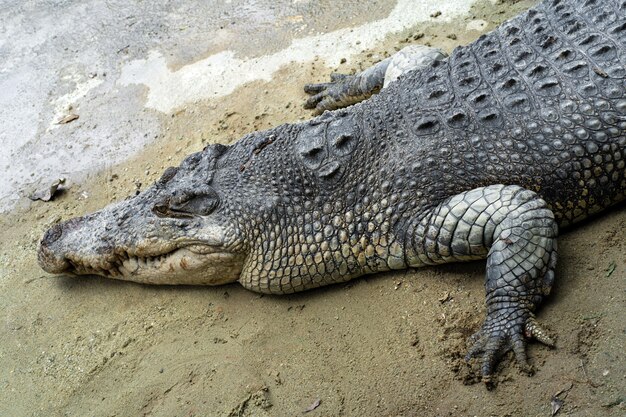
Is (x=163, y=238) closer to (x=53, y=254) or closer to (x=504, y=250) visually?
(x=53, y=254)

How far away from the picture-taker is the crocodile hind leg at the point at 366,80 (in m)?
4.68

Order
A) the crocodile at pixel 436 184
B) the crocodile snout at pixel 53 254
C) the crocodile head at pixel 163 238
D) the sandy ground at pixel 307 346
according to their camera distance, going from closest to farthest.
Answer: the sandy ground at pixel 307 346, the crocodile at pixel 436 184, the crocodile head at pixel 163 238, the crocodile snout at pixel 53 254

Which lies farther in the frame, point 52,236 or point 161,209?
→ point 52,236

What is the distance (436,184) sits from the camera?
3320 mm

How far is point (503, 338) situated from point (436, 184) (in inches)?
35.4

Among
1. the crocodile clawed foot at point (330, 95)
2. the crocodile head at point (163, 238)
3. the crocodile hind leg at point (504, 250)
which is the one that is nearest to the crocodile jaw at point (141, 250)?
the crocodile head at point (163, 238)

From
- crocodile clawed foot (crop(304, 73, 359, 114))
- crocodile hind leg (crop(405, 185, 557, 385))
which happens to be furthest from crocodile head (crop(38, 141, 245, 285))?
crocodile clawed foot (crop(304, 73, 359, 114))

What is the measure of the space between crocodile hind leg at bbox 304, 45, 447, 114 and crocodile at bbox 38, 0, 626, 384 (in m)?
0.79

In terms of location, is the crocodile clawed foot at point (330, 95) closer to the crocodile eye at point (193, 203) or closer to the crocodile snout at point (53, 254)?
the crocodile eye at point (193, 203)

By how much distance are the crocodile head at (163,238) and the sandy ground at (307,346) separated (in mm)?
198

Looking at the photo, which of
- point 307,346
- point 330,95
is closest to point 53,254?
point 307,346

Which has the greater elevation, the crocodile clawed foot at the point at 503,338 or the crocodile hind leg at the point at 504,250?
the crocodile hind leg at the point at 504,250

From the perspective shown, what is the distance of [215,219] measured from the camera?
3.61 m

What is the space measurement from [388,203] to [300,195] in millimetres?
538
